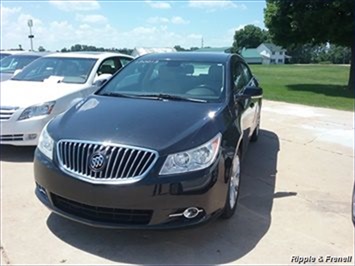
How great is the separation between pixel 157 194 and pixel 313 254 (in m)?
1.43

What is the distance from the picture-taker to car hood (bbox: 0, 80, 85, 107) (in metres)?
5.86

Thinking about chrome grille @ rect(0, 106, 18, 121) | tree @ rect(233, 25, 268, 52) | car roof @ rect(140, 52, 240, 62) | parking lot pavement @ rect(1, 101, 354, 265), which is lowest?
parking lot pavement @ rect(1, 101, 354, 265)

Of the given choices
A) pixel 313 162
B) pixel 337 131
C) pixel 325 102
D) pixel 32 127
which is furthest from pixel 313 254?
pixel 325 102

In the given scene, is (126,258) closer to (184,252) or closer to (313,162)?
(184,252)

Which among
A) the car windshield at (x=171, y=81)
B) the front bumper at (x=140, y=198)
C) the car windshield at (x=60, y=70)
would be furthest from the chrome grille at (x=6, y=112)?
the front bumper at (x=140, y=198)

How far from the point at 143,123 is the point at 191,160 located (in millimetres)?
617

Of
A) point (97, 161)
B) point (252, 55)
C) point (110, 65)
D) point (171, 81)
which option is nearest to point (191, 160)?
point (97, 161)

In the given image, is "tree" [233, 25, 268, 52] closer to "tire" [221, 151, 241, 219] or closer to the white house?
the white house

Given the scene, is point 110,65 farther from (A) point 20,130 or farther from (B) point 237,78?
(B) point 237,78

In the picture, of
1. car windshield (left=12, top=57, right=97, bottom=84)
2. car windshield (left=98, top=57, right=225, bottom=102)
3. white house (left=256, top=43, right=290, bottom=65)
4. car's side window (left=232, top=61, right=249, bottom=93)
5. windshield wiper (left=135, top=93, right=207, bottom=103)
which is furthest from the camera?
white house (left=256, top=43, right=290, bottom=65)

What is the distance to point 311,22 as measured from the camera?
→ 56.3 feet

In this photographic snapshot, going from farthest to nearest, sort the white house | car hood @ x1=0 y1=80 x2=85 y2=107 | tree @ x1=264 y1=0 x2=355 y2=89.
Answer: the white house
tree @ x1=264 y1=0 x2=355 y2=89
car hood @ x1=0 y1=80 x2=85 y2=107

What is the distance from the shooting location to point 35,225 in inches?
147

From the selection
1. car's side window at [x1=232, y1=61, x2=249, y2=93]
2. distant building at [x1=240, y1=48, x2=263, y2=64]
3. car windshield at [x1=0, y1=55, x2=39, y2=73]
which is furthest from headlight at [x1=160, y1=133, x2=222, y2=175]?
distant building at [x1=240, y1=48, x2=263, y2=64]
